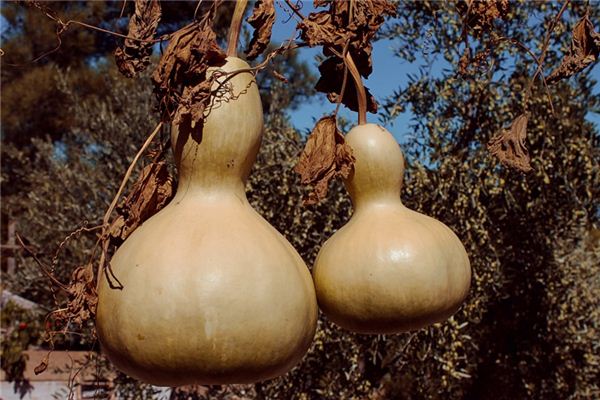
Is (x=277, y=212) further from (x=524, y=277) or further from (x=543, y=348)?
(x=543, y=348)

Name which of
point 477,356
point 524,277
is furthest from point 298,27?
point 477,356

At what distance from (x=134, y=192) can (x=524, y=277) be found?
2.89m

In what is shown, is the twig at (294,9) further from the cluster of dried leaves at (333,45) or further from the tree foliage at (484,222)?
the tree foliage at (484,222)

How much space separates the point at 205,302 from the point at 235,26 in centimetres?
42

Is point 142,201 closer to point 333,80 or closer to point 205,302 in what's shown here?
point 205,302

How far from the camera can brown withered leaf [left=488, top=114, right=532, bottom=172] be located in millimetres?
1239

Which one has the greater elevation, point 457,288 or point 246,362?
point 457,288

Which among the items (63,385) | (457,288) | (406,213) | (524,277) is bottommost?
(63,385)

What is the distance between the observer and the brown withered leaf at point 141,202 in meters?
1.14

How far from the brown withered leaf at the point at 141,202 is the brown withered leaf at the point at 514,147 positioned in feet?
1.84

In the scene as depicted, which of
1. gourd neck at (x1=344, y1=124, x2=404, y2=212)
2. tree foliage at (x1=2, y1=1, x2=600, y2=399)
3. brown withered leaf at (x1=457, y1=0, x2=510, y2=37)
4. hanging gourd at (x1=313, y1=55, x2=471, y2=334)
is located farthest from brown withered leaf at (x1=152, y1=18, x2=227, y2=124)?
tree foliage at (x1=2, y1=1, x2=600, y2=399)

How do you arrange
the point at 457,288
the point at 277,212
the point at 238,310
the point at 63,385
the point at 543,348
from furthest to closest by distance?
the point at 63,385 < the point at 543,348 < the point at 277,212 < the point at 457,288 < the point at 238,310

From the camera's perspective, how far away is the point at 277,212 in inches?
140

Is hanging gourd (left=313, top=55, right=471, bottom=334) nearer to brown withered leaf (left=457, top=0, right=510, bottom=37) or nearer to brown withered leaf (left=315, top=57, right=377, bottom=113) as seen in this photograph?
brown withered leaf (left=315, top=57, right=377, bottom=113)
